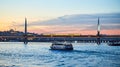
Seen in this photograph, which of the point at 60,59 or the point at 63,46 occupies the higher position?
the point at 63,46

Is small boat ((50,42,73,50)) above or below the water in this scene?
above

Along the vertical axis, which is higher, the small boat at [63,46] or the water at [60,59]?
the small boat at [63,46]

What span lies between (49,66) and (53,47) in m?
43.9

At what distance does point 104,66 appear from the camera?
39.5m

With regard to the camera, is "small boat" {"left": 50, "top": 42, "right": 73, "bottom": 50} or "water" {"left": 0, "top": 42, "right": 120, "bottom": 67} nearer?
"water" {"left": 0, "top": 42, "right": 120, "bottom": 67}

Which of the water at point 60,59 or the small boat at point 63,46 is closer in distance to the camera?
the water at point 60,59

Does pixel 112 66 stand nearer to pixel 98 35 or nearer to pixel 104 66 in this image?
pixel 104 66

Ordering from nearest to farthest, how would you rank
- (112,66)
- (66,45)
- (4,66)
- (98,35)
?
(4,66) → (112,66) → (66,45) → (98,35)

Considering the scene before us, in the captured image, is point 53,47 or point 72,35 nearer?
point 53,47

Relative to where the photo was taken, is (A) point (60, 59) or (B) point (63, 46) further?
(B) point (63, 46)

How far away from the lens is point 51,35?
9700 centimetres

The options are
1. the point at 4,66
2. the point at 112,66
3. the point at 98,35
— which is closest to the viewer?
the point at 4,66

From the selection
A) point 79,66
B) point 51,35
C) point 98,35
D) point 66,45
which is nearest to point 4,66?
point 79,66

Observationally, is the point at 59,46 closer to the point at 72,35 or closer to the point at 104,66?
the point at 72,35
